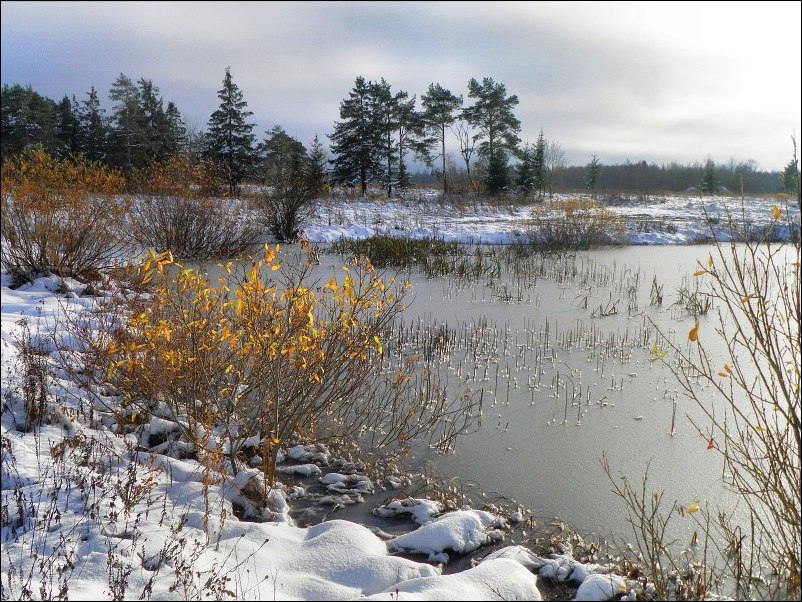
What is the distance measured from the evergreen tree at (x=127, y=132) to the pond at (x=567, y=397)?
56.6 feet

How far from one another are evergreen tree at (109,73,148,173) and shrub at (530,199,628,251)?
53.8ft

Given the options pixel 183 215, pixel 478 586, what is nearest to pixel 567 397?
pixel 478 586

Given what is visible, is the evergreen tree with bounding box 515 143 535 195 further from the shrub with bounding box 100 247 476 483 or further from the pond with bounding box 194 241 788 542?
the shrub with bounding box 100 247 476 483

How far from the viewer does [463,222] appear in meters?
22.5

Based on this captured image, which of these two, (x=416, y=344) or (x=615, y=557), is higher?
(x=416, y=344)

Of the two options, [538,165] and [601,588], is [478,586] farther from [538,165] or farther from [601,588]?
[538,165]

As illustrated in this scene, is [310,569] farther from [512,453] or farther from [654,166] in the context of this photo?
[654,166]

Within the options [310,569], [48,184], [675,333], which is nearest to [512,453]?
[310,569]

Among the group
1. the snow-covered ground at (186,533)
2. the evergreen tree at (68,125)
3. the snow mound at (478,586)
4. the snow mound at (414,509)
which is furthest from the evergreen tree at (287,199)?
the snow mound at (478,586)

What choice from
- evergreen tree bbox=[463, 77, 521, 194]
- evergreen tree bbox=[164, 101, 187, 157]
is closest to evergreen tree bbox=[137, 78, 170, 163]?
evergreen tree bbox=[164, 101, 187, 157]

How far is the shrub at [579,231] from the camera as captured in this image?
1705 centimetres

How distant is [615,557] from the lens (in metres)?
2.99

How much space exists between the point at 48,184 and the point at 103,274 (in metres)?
1.57

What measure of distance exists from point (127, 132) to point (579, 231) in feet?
61.0
